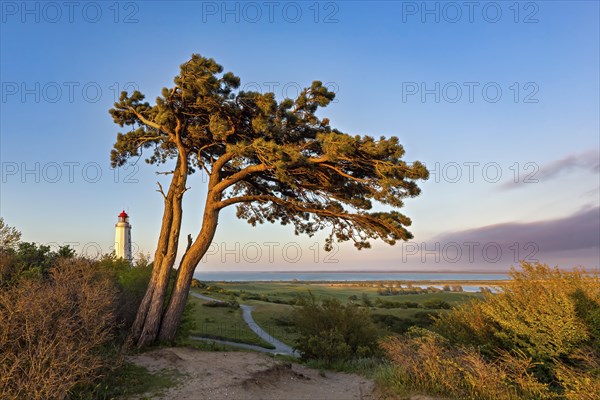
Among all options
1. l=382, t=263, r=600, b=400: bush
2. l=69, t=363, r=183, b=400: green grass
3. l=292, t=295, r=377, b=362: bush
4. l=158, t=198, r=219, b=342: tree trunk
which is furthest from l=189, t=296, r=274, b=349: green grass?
l=382, t=263, r=600, b=400: bush

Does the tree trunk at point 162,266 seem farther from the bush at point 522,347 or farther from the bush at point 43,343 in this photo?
the bush at point 522,347

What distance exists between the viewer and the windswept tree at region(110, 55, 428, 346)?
12.2m

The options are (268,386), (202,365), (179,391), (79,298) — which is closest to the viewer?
(79,298)

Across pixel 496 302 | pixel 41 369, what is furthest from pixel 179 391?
pixel 496 302

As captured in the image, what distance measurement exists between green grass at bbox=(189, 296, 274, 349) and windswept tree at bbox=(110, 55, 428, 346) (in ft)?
17.9

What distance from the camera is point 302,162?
1230 centimetres

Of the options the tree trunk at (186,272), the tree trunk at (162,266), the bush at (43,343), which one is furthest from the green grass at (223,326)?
the bush at (43,343)

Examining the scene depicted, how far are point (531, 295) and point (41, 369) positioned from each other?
11704 mm

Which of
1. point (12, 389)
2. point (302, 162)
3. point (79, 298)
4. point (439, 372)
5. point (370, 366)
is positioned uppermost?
point (302, 162)

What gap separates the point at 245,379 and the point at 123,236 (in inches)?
947

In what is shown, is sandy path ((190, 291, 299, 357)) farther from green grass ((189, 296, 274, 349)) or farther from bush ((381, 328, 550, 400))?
bush ((381, 328, 550, 400))

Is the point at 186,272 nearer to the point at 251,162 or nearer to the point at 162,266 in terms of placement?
the point at 162,266

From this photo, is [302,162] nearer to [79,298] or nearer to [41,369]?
[79,298]

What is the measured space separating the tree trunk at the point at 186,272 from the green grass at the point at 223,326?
496 cm
